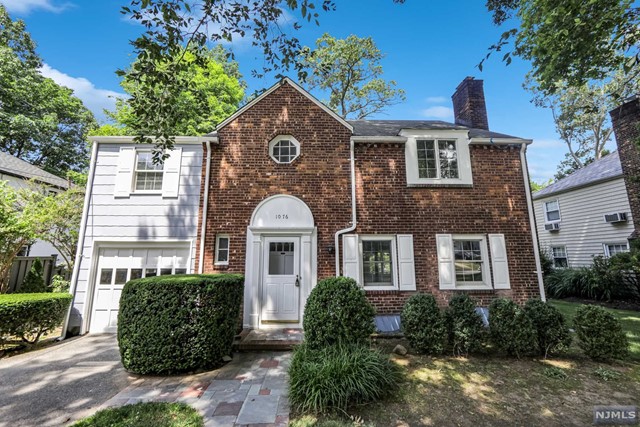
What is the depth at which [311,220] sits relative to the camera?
7.21 m

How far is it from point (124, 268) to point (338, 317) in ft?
20.3

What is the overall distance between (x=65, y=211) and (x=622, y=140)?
20581 millimetres

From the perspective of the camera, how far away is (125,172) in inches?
292

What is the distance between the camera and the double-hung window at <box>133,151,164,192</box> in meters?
7.50

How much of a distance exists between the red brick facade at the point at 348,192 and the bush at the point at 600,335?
2.07m

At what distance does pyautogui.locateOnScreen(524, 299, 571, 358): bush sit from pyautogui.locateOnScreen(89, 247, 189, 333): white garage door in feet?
26.4

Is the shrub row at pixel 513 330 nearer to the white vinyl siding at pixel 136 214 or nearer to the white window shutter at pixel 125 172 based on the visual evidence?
the white vinyl siding at pixel 136 214

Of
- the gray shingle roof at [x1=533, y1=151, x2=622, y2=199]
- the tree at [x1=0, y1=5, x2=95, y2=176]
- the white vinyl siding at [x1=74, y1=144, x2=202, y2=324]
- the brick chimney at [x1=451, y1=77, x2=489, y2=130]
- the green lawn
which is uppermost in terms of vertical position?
the tree at [x1=0, y1=5, x2=95, y2=176]

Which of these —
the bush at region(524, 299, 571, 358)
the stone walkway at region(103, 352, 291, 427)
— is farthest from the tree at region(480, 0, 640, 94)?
the stone walkway at region(103, 352, 291, 427)

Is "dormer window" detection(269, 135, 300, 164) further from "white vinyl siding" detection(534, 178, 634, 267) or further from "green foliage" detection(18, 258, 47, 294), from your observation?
"white vinyl siding" detection(534, 178, 634, 267)

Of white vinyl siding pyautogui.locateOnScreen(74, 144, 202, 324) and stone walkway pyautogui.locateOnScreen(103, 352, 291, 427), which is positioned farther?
white vinyl siding pyautogui.locateOnScreen(74, 144, 202, 324)

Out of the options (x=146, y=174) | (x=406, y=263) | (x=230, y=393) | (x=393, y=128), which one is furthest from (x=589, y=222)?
(x=146, y=174)

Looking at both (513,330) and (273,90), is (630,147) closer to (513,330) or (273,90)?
(513,330)

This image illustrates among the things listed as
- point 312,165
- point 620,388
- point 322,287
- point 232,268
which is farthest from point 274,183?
point 620,388
